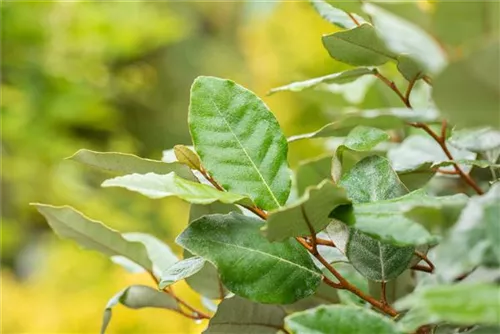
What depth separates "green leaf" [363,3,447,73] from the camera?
11.2 inches

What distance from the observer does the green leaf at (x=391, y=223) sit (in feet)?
1.05

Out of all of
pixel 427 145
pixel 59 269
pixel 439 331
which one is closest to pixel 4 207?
pixel 59 269

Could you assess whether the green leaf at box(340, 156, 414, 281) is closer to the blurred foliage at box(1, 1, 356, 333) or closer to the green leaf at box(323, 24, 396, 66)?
the green leaf at box(323, 24, 396, 66)

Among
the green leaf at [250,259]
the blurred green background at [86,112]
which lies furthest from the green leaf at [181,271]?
the blurred green background at [86,112]

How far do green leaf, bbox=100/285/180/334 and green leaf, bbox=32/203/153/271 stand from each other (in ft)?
0.11

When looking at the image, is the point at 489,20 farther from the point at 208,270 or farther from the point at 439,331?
the point at 208,270

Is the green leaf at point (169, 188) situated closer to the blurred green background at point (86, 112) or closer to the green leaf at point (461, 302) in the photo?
the green leaf at point (461, 302)

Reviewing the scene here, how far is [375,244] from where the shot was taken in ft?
1.36

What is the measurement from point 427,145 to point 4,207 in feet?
8.21

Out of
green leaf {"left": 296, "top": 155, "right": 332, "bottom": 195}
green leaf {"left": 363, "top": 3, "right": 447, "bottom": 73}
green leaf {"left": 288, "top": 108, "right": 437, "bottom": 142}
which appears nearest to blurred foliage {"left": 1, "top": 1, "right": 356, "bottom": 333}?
green leaf {"left": 296, "top": 155, "right": 332, "bottom": 195}

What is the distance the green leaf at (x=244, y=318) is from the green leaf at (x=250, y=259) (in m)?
0.08

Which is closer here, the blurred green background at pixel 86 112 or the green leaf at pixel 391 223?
the green leaf at pixel 391 223

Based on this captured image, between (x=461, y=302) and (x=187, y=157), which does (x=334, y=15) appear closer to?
(x=187, y=157)

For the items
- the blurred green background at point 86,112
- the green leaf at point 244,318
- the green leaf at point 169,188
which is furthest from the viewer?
the blurred green background at point 86,112
